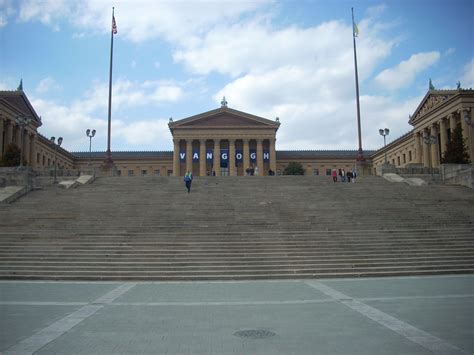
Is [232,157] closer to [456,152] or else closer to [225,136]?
[225,136]

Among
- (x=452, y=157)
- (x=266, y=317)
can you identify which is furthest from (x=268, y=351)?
(x=452, y=157)

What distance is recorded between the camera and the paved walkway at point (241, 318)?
21.6ft

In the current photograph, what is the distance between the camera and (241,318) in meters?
8.53

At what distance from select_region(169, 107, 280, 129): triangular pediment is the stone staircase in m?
58.9

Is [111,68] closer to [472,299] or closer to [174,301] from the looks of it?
[174,301]

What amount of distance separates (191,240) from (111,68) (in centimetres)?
2670

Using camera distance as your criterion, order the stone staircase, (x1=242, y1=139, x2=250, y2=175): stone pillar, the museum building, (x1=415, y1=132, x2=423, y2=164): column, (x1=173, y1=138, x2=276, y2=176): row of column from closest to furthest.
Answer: the stone staircase, the museum building, (x1=415, y1=132, x2=423, y2=164): column, (x1=173, y1=138, x2=276, y2=176): row of column, (x1=242, y1=139, x2=250, y2=175): stone pillar

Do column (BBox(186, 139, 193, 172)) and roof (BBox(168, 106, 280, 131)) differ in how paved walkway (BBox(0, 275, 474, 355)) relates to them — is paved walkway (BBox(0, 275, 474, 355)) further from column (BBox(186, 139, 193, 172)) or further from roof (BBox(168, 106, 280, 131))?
roof (BBox(168, 106, 280, 131))

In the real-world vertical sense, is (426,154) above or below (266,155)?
below

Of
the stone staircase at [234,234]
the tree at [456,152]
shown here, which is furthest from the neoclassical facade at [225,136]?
the stone staircase at [234,234]

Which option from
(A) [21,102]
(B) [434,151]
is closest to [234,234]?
(B) [434,151]

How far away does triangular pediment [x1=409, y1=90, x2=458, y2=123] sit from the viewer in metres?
70.9

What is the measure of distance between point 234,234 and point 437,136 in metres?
63.9

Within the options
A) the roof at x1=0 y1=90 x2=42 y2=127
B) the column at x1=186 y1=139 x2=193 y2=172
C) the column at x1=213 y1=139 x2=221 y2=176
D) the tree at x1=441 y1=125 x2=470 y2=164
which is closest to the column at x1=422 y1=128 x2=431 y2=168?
the tree at x1=441 y1=125 x2=470 y2=164
